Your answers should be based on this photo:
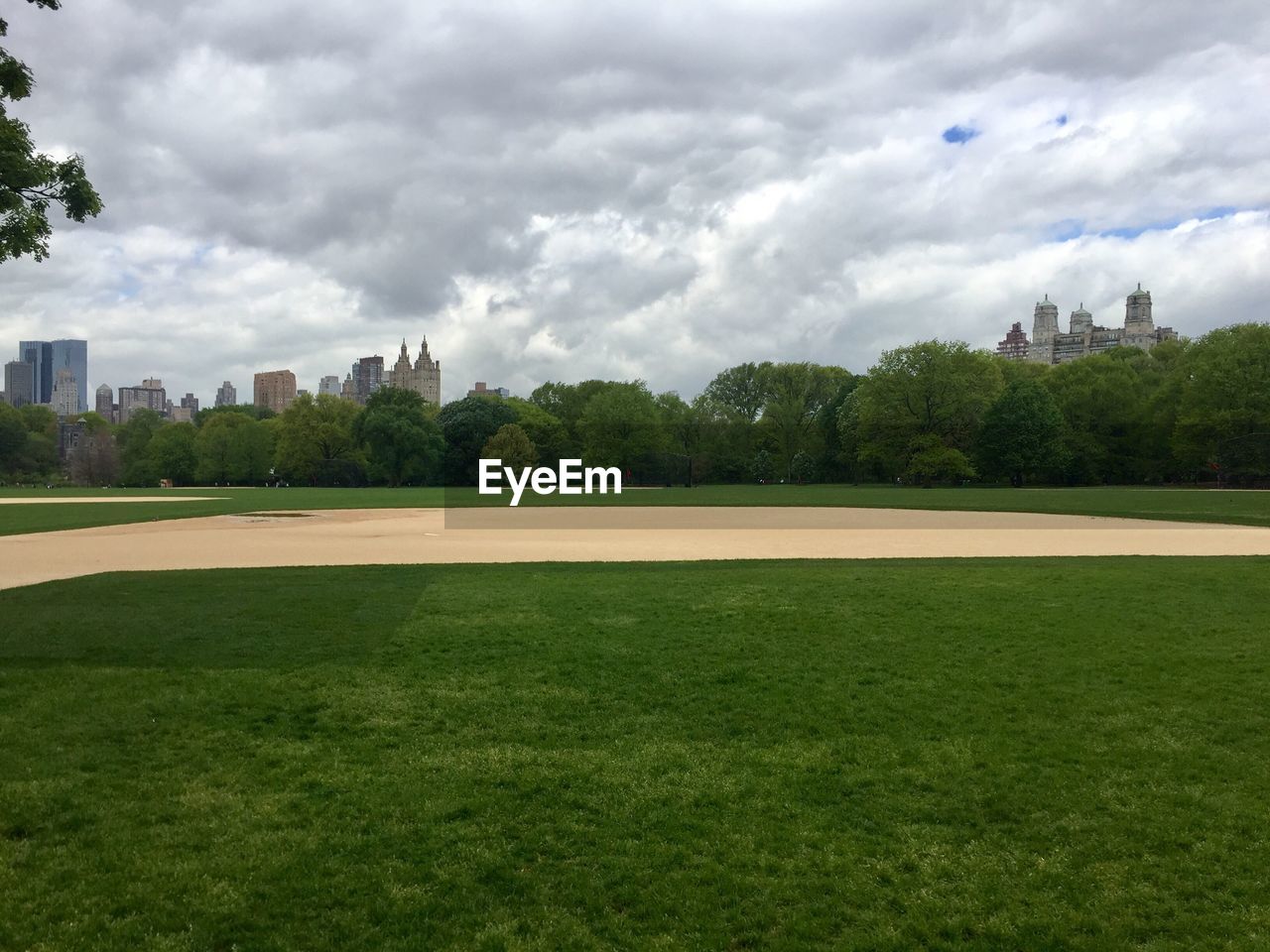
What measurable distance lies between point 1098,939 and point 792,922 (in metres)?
1.48

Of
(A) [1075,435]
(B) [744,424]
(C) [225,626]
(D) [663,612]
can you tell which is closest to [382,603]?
(C) [225,626]

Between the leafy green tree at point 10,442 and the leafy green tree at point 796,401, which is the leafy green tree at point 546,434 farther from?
the leafy green tree at point 10,442

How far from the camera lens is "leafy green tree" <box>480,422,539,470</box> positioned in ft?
285

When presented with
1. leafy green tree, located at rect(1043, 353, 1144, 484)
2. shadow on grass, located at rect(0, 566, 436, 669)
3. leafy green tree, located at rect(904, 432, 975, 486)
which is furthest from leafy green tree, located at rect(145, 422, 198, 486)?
shadow on grass, located at rect(0, 566, 436, 669)

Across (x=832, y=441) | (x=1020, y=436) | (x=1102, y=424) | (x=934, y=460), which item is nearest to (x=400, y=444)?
(x=832, y=441)

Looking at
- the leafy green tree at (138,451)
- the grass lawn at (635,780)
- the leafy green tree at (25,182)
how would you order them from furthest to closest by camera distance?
the leafy green tree at (138,451) < the leafy green tree at (25,182) < the grass lawn at (635,780)

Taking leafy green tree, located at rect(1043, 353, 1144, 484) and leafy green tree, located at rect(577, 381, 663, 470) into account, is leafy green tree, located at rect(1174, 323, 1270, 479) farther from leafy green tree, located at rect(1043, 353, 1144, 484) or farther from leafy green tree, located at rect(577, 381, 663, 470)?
leafy green tree, located at rect(577, 381, 663, 470)

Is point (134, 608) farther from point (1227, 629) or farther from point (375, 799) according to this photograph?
point (1227, 629)

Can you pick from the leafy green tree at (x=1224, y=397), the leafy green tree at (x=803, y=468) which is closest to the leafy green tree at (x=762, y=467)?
the leafy green tree at (x=803, y=468)

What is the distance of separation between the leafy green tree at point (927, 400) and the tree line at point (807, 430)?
0.13 metres

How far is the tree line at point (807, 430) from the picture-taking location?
67875mm

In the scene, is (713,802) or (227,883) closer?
(227,883)

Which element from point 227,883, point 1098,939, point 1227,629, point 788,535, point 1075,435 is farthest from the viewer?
point 1075,435

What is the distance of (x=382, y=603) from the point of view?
503 inches
